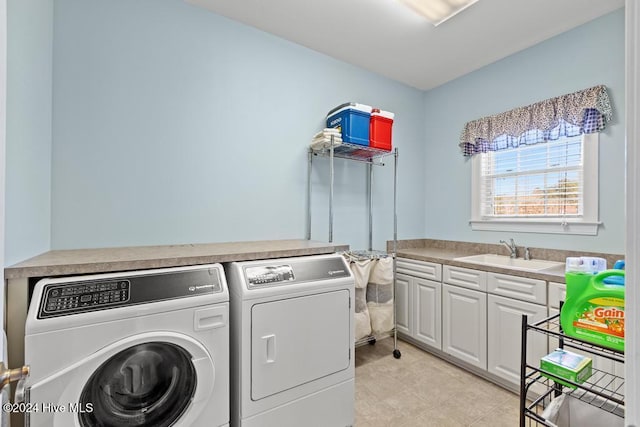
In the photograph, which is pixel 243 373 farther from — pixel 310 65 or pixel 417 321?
pixel 310 65

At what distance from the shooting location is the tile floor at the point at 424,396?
184 centimetres

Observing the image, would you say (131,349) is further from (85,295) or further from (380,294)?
(380,294)

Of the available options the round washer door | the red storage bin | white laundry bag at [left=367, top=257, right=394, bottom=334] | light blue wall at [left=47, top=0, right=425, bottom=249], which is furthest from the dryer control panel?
the red storage bin

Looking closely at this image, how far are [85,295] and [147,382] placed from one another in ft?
1.65

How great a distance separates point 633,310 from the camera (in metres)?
0.42

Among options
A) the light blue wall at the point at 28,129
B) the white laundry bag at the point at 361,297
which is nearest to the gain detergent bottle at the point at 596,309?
the white laundry bag at the point at 361,297

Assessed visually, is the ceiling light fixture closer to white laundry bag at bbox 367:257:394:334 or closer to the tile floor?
white laundry bag at bbox 367:257:394:334

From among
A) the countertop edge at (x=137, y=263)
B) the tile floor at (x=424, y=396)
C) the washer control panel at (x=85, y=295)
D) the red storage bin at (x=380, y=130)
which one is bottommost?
the tile floor at (x=424, y=396)

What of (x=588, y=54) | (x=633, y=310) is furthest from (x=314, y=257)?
(x=588, y=54)

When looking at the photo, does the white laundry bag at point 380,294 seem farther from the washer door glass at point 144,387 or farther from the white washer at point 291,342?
the washer door glass at point 144,387

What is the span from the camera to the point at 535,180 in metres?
2.58

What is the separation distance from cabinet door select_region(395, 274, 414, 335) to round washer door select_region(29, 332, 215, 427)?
2063 millimetres

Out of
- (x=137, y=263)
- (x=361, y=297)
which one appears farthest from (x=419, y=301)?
(x=137, y=263)

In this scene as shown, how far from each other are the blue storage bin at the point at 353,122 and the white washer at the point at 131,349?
1.56 metres
